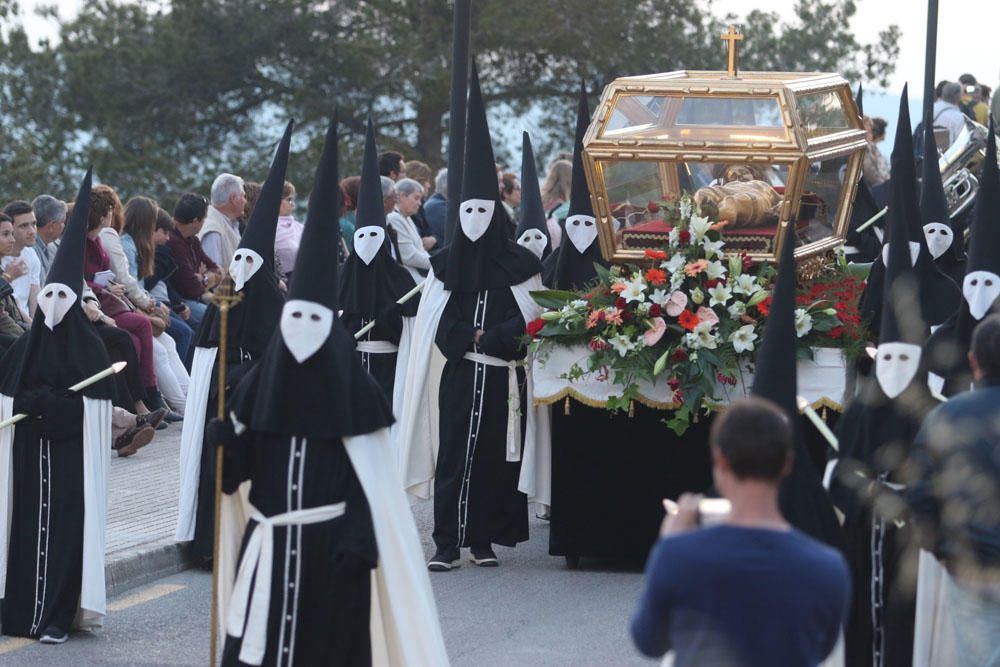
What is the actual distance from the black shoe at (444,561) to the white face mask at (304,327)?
3508 mm

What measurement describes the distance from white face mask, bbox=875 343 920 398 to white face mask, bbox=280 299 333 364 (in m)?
1.93

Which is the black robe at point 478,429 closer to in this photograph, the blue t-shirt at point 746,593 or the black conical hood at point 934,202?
the black conical hood at point 934,202

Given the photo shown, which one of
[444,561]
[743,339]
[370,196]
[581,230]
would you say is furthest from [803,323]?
[370,196]

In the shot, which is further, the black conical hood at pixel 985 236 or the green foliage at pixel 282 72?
the green foliage at pixel 282 72

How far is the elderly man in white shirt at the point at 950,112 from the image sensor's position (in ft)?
51.7

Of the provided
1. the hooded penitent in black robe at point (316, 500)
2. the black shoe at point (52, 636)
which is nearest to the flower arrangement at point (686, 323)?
the black shoe at point (52, 636)

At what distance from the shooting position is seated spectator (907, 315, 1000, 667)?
5.25 metres

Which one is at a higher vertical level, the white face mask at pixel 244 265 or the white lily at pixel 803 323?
the white face mask at pixel 244 265

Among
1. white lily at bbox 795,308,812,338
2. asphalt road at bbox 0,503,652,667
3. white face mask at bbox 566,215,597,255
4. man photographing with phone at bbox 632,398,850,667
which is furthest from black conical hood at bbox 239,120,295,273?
man photographing with phone at bbox 632,398,850,667

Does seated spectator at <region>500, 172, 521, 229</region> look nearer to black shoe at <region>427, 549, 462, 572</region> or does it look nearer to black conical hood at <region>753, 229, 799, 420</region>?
black shoe at <region>427, 549, 462, 572</region>

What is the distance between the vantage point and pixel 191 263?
505 inches

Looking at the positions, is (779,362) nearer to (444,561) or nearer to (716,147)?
(716,147)

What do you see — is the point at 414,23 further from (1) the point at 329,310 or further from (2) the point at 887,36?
(1) the point at 329,310

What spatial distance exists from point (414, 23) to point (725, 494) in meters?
20.8
